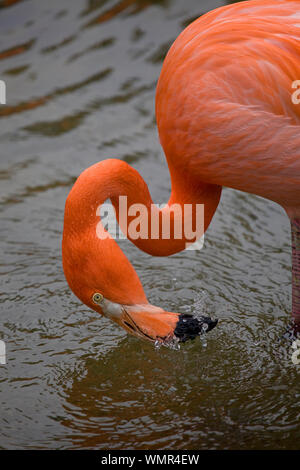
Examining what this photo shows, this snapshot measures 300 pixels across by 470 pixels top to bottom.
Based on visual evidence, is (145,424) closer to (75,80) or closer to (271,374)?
(271,374)

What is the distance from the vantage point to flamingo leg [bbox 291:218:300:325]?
→ 365 cm

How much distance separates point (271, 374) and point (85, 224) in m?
1.23

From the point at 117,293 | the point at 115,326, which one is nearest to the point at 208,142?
the point at 117,293

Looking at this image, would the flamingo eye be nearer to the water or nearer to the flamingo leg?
the water

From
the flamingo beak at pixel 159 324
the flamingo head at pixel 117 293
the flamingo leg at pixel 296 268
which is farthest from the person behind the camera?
the flamingo leg at pixel 296 268

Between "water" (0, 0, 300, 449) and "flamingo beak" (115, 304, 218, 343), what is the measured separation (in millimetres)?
255

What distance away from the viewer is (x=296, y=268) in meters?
3.71

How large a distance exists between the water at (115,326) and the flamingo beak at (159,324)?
0.84 feet

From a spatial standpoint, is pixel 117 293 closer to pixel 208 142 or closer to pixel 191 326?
pixel 191 326

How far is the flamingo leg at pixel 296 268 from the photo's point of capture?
12.0 ft

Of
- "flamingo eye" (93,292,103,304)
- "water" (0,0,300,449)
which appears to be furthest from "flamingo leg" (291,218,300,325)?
"flamingo eye" (93,292,103,304)

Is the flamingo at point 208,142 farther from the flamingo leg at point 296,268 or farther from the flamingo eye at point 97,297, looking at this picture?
the flamingo leg at point 296,268

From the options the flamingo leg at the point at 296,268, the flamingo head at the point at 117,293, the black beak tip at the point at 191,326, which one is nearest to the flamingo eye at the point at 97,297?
the flamingo head at the point at 117,293

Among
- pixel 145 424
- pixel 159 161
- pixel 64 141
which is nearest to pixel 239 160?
pixel 145 424
